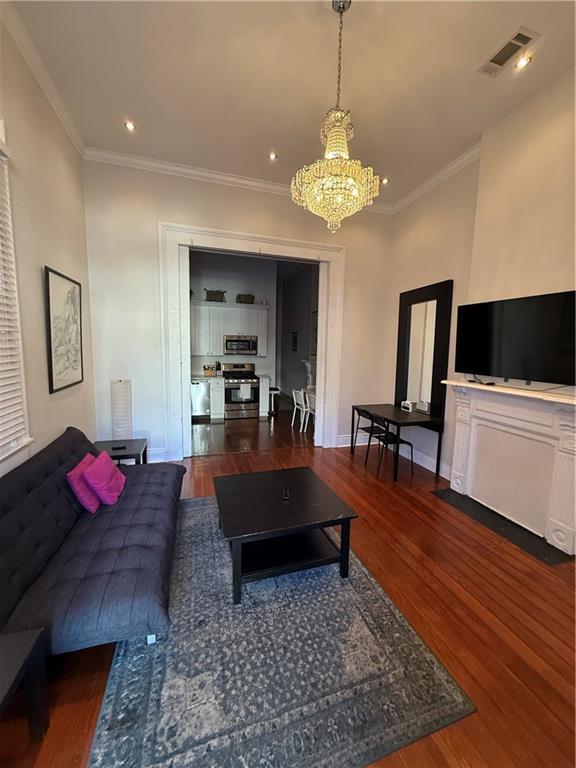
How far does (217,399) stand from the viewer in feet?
21.3

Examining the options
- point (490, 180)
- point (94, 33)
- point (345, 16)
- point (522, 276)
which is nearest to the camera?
point (345, 16)

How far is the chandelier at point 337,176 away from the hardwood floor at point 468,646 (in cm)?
260

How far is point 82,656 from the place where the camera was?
5.12ft

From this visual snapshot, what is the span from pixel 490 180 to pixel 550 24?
3.45 ft

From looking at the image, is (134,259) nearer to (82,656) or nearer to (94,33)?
(94,33)

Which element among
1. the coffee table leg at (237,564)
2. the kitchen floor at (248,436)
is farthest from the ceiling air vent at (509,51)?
the kitchen floor at (248,436)

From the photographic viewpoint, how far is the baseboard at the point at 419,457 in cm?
374

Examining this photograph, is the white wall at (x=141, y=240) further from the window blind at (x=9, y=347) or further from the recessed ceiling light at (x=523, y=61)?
the recessed ceiling light at (x=523, y=61)

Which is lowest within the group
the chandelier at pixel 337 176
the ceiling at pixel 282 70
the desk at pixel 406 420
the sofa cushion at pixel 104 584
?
the sofa cushion at pixel 104 584

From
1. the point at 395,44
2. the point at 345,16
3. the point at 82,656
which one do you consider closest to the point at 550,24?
the point at 395,44

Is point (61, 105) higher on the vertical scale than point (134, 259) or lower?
higher

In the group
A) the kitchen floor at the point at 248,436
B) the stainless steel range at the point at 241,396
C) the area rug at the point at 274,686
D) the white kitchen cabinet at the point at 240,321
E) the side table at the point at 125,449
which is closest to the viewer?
the area rug at the point at 274,686

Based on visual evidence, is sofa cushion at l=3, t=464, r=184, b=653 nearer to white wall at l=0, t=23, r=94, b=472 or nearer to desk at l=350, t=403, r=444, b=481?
white wall at l=0, t=23, r=94, b=472

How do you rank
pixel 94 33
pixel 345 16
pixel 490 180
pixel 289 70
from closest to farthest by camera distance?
pixel 345 16 < pixel 94 33 < pixel 289 70 < pixel 490 180
